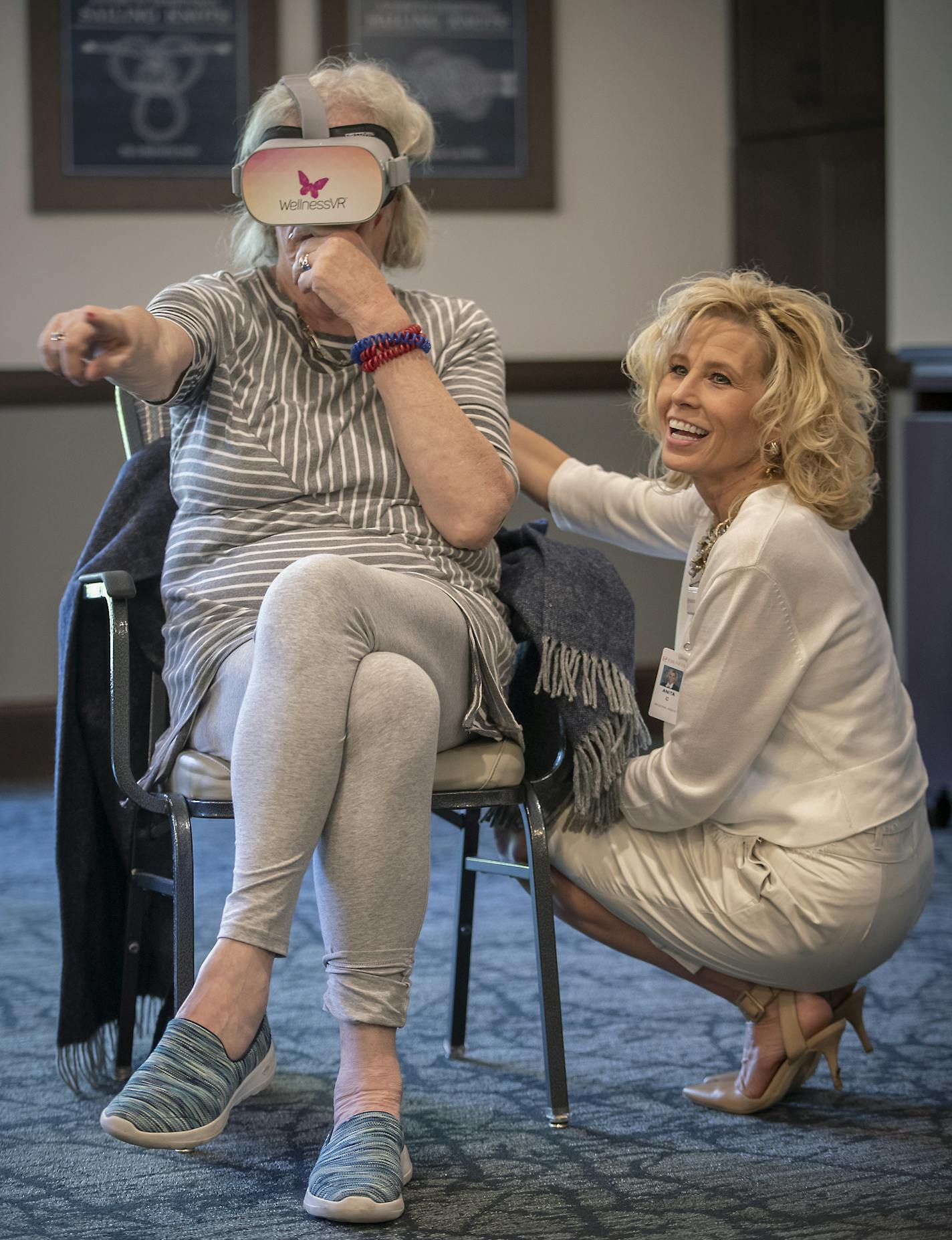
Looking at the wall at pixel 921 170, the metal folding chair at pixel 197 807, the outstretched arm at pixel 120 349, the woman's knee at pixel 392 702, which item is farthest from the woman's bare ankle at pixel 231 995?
the wall at pixel 921 170

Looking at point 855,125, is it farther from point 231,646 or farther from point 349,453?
point 231,646

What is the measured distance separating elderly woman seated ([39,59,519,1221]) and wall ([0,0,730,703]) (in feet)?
7.18

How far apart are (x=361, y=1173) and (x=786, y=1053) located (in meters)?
0.57

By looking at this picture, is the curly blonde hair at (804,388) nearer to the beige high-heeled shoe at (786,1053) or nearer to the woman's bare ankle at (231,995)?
the beige high-heeled shoe at (786,1053)

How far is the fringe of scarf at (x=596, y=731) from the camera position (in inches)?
64.5

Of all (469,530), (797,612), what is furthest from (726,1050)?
(469,530)

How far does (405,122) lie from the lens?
1.78 m

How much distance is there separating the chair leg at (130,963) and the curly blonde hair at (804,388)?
855 mm

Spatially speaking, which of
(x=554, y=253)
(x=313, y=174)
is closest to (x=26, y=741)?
(x=554, y=253)

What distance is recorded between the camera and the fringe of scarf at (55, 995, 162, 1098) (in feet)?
5.87

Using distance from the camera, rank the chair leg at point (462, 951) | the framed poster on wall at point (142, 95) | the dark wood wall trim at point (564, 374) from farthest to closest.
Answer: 1. the dark wood wall trim at point (564, 374)
2. the framed poster on wall at point (142, 95)
3. the chair leg at point (462, 951)

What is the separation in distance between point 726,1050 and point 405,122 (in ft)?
4.19

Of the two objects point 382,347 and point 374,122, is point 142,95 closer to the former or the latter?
point 374,122

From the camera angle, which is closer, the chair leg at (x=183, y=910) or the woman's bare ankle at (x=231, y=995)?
the woman's bare ankle at (x=231, y=995)
